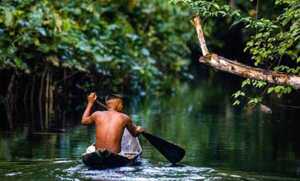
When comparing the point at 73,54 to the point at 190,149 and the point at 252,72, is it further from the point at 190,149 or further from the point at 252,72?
the point at 252,72

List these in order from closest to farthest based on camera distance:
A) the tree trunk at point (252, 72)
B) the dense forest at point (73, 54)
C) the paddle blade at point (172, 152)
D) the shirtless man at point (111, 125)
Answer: the tree trunk at point (252, 72)
the shirtless man at point (111, 125)
the paddle blade at point (172, 152)
the dense forest at point (73, 54)

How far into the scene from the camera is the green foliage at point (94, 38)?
21.0 metres

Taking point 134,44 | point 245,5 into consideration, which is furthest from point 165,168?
point 245,5

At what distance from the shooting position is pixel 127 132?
41.6 feet

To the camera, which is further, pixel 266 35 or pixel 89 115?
pixel 89 115

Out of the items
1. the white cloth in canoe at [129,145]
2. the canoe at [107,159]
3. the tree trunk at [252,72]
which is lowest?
the canoe at [107,159]

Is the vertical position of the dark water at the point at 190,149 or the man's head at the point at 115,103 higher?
the man's head at the point at 115,103

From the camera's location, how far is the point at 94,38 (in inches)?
1009

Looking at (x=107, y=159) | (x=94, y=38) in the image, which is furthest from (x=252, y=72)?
(x=94, y=38)

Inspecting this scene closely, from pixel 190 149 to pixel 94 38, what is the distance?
11.8 meters

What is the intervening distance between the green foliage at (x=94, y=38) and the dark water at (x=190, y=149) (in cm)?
238

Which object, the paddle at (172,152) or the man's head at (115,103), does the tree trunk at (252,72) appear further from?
the paddle at (172,152)

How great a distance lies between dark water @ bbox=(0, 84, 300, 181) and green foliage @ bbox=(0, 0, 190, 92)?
2377 mm

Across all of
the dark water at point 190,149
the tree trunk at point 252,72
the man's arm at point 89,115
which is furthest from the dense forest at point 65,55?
the tree trunk at point 252,72
